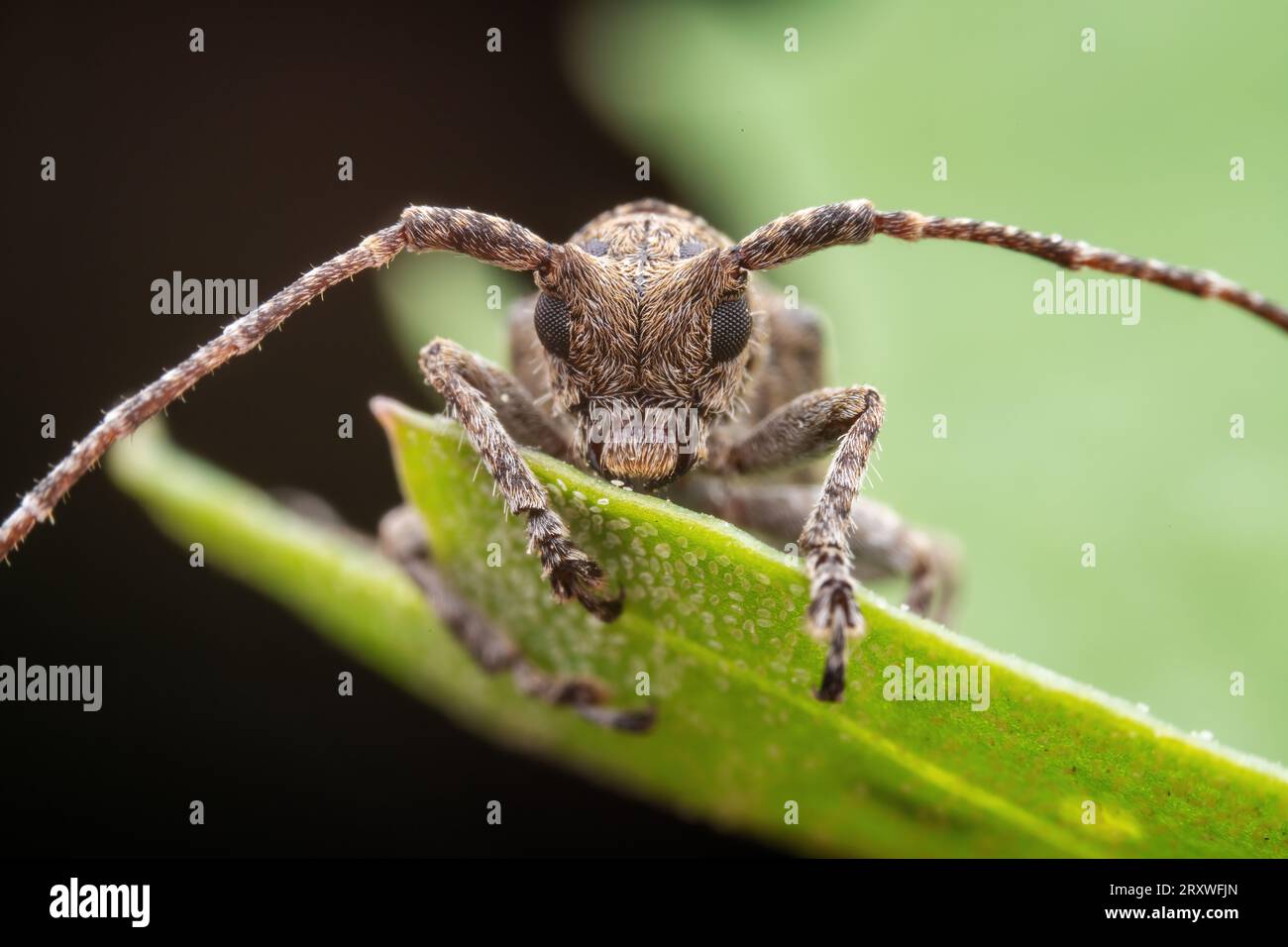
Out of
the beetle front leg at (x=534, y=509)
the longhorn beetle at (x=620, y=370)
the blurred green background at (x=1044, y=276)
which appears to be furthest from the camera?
the blurred green background at (x=1044, y=276)

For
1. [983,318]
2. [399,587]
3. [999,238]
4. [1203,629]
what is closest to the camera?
[999,238]

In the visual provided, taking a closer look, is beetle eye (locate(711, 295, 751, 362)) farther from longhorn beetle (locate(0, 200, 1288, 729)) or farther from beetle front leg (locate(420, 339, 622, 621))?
beetle front leg (locate(420, 339, 622, 621))

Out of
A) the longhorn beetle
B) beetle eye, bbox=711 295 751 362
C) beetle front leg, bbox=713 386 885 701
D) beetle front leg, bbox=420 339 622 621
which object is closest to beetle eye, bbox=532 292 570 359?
the longhorn beetle

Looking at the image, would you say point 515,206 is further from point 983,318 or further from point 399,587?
point 399,587

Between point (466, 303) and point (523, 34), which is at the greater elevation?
point (523, 34)

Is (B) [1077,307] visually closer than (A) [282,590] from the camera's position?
No

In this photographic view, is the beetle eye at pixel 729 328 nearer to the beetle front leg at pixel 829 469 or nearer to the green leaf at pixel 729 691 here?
the beetle front leg at pixel 829 469

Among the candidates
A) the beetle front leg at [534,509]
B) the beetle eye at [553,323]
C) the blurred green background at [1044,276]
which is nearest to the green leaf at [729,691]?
the beetle front leg at [534,509]

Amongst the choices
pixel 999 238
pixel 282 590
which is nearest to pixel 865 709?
pixel 999 238
